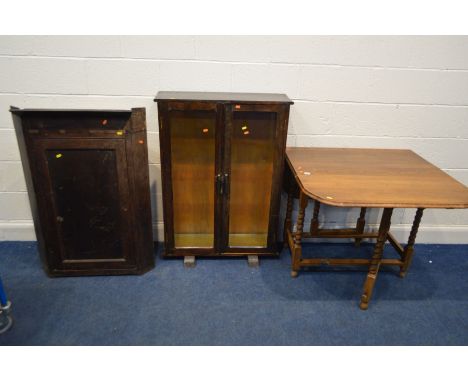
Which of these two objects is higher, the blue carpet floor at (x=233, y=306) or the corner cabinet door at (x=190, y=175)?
the corner cabinet door at (x=190, y=175)

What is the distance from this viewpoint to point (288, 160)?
2.32m

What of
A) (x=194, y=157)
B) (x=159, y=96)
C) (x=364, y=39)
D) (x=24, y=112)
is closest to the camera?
(x=24, y=112)

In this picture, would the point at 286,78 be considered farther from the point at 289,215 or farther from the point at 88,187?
the point at 88,187

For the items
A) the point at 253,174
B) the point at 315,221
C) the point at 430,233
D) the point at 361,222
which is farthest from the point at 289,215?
the point at 430,233

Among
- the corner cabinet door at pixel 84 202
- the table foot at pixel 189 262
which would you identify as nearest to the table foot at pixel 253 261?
the table foot at pixel 189 262

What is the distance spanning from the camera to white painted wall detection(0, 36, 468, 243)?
7.55 feet

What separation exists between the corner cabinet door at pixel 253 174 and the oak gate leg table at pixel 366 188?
0.16m

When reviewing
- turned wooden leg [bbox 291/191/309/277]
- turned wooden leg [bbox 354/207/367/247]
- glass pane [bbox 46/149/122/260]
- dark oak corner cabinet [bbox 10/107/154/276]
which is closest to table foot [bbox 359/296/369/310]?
turned wooden leg [bbox 291/191/309/277]

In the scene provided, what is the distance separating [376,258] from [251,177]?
0.98m

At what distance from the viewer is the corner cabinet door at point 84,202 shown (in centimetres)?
212

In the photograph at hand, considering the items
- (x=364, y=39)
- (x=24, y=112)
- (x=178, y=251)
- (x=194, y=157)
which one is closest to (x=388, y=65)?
(x=364, y=39)

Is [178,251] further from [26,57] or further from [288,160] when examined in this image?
[26,57]

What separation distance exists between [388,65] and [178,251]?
76.3 inches

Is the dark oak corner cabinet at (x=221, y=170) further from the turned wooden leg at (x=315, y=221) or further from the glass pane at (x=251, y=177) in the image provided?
the turned wooden leg at (x=315, y=221)
